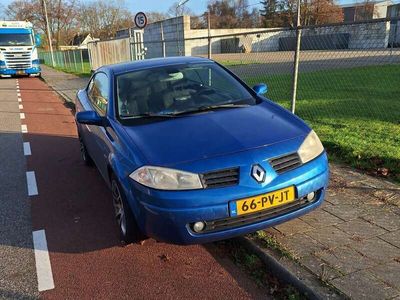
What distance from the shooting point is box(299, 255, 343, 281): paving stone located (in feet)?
9.64

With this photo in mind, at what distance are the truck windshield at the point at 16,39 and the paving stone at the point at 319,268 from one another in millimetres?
26031

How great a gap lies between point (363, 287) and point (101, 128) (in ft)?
9.57

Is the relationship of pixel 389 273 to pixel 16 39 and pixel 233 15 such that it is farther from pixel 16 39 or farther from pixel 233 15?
pixel 233 15

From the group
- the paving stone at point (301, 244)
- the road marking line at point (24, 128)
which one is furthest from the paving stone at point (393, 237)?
the road marking line at point (24, 128)

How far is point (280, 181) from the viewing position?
3107 mm

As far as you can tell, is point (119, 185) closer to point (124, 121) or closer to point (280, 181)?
point (124, 121)

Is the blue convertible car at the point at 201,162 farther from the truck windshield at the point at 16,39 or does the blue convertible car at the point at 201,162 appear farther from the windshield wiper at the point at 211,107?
the truck windshield at the point at 16,39

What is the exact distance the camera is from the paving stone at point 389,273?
9.39ft

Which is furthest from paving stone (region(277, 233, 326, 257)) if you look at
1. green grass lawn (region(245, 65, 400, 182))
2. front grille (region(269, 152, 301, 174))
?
green grass lawn (region(245, 65, 400, 182))

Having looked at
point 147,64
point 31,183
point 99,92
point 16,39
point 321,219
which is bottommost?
point 31,183

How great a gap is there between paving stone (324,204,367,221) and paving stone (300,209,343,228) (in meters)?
0.07

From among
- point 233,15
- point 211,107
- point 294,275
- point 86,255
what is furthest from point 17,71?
point 233,15

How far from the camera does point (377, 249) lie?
129 inches

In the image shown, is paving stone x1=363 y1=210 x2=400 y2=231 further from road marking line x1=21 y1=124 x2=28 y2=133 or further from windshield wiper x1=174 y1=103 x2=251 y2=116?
Result: road marking line x1=21 y1=124 x2=28 y2=133
